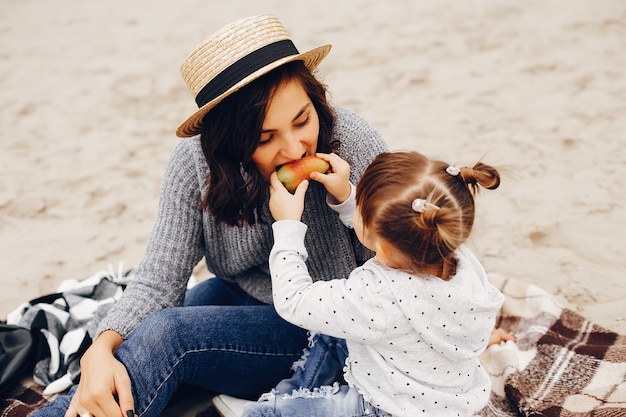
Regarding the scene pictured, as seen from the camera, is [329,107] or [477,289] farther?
[329,107]

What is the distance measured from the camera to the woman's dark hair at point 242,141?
7.11 feet

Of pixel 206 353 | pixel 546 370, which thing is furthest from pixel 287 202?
pixel 546 370

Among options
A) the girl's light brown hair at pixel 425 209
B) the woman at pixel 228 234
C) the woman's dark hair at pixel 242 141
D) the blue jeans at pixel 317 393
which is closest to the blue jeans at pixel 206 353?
the woman at pixel 228 234

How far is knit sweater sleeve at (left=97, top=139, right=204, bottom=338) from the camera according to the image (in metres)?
2.53

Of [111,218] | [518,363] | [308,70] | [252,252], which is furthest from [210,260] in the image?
[111,218]

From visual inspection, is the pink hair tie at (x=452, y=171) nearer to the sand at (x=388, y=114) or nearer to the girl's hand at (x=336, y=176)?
the girl's hand at (x=336, y=176)

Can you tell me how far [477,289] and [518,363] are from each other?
0.99m

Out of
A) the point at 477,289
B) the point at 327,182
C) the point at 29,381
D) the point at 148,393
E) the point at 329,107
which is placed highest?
the point at 329,107

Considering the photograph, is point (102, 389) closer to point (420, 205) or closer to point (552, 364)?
point (420, 205)

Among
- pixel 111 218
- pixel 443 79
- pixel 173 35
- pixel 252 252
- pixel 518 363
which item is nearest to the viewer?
pixel 252 252

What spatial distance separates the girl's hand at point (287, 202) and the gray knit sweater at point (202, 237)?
0.92 ft

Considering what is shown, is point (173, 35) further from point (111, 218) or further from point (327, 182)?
point (327, 182)

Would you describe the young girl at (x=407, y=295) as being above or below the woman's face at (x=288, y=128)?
below

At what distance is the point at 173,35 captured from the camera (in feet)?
25.2
